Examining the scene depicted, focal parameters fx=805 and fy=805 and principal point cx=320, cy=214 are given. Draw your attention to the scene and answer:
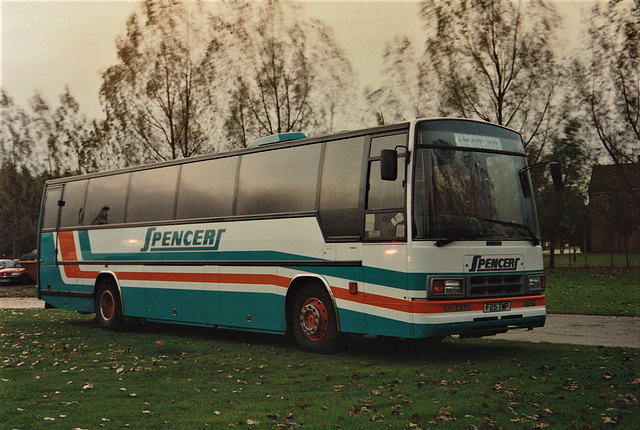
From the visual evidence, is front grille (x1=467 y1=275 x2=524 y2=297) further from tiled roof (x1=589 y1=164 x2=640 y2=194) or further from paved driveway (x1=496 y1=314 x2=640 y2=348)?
tiled roof (x1=589 y1=164 x2=640 y2=194)

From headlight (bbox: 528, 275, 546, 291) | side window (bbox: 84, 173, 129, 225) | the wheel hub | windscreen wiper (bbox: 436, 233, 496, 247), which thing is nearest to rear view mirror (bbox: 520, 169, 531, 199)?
windscreen wiper (bbox: 436, 233, 496, 247)

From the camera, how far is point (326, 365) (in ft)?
36.1

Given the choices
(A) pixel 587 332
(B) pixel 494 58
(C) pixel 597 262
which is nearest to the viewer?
(A) pixel 587 332

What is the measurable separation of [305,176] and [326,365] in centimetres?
332

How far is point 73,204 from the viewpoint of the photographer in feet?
63.0

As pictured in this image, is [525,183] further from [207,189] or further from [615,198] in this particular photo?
[615,198]

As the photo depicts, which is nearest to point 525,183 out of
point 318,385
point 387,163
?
point 387,163

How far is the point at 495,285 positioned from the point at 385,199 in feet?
6.49

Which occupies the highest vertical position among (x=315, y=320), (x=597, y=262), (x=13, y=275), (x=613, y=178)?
(x=613, y=178)

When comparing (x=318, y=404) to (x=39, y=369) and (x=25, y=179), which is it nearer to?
(x=39, y=369)

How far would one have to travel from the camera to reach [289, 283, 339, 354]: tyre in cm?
1216

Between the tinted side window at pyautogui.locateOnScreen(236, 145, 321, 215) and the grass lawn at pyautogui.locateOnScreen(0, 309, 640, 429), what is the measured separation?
2.38 meters

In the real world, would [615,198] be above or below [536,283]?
above

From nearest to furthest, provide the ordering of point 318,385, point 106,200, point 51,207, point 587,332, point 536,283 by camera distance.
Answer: point 318,385, point 536,283, point 587,332, point 106,200, point 51,207
